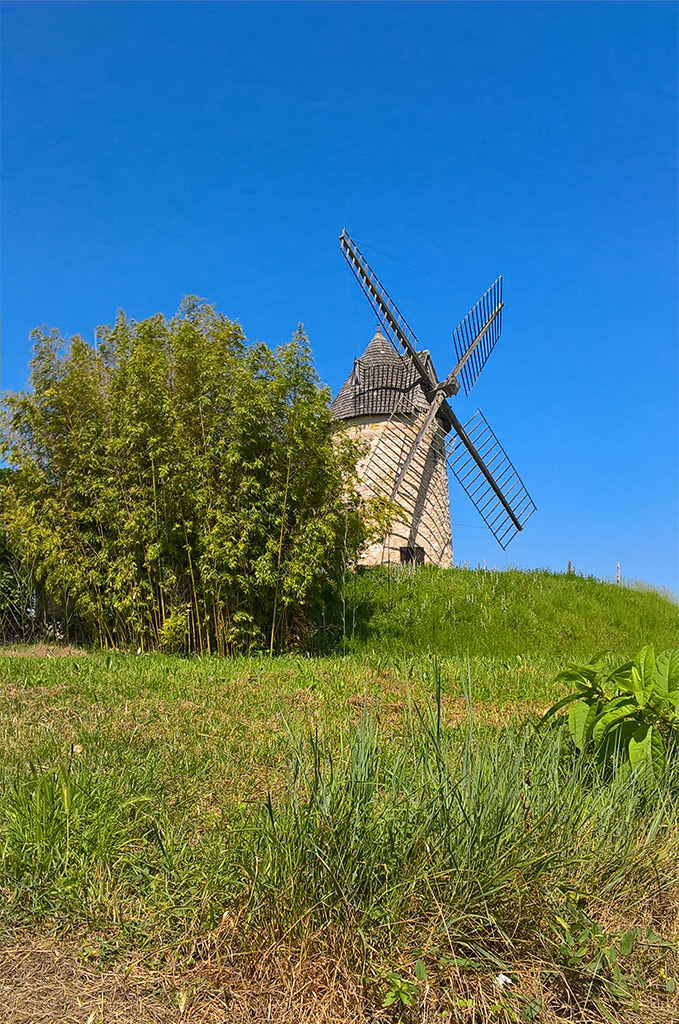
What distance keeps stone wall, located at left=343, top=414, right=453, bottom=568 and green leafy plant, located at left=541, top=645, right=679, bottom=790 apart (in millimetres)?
12286

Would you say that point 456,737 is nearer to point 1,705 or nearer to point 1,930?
point 1,930

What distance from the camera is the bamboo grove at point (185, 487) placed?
27.9ft

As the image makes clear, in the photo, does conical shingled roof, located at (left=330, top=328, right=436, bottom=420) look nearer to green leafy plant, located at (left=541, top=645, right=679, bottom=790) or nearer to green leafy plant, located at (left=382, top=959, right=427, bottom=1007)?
green leafy plant, located at (left=541, top=645, right=679, bottom=790)

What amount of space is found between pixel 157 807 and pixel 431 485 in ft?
46.9

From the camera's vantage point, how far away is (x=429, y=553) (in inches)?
662

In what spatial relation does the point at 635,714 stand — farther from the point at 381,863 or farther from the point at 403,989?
the point at 403,989

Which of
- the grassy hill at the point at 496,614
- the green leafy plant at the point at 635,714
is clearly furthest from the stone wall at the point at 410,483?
the green leafy plant at the point at 635,714

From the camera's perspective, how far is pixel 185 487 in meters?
8.47

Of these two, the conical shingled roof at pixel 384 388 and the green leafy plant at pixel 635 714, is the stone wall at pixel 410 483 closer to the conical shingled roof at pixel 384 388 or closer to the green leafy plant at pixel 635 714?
the conical shingled roof at pixel 384 388

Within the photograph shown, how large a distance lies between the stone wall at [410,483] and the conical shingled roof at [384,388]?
0.93 feet

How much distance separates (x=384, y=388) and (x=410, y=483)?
2555mm

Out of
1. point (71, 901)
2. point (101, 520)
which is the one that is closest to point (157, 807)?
point (71, 901)

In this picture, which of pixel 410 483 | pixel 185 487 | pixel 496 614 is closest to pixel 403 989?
pixel 185 487

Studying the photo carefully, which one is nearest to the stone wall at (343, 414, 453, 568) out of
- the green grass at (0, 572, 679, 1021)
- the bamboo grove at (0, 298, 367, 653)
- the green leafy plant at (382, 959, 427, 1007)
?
the bamboo grove at (0, 298, 367, 653)
